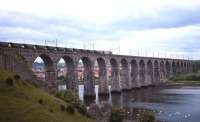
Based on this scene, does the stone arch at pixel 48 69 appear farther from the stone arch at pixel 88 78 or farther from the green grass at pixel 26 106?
the green grass at pixel 26 106

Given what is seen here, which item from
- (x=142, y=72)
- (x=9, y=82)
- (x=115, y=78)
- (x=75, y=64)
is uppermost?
(x=75, y=64)

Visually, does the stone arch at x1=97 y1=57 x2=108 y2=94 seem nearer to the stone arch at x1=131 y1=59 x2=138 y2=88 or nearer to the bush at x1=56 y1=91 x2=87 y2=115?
the stone arch at x1=131 y1=59 x2=138 y2=88

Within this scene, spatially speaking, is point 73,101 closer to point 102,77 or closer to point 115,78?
point 102,77

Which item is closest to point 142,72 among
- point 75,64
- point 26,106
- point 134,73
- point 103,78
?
point 134,73

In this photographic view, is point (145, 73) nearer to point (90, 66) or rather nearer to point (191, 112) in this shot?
point (90, 66)

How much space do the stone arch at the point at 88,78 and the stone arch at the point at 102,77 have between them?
11.2 meters

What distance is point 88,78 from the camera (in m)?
125

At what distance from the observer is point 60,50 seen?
107 m

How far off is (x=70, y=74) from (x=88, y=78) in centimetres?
1336

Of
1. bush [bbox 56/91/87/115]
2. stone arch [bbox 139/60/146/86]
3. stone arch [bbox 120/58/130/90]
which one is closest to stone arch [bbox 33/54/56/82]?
bush [bbox 56/91/87/115]

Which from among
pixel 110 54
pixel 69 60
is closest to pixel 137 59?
pixel 110 54

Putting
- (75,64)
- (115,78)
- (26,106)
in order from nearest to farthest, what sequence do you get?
(26,106) < (75,64) < (115,78)

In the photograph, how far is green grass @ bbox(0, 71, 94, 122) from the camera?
43.2 meters

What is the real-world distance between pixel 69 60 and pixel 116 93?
35.3 meters
